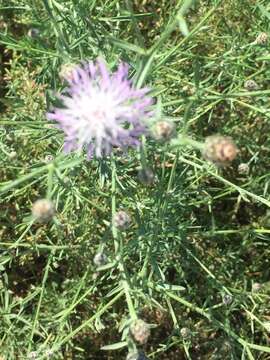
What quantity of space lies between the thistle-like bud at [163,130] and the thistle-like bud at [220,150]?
0.45 ft

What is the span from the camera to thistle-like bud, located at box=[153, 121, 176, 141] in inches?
72.4

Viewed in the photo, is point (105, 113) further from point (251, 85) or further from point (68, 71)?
point (251, 85)

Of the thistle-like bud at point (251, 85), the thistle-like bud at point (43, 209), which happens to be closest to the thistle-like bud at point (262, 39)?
the thistle-like bud at point (251, 85)

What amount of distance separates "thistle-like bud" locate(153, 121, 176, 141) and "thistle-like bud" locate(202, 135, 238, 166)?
14 cm

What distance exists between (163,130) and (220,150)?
208mm

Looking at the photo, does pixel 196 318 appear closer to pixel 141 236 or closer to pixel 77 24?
Result: pixel 141 236

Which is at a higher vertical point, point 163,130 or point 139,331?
point 163,130

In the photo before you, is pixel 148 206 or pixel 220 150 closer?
pixel 220 150

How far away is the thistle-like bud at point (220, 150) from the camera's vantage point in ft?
5.65

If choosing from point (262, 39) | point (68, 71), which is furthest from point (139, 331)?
point (262, 39)

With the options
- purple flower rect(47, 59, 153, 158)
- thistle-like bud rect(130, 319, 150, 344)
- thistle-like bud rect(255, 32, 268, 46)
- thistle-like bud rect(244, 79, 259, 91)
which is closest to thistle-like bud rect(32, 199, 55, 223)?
purple flower rect(47, 59, 153, 158)

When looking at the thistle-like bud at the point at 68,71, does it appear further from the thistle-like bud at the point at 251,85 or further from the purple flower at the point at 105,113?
the thistle-like bud at the point at 251,85

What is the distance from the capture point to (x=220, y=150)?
173 centimetres

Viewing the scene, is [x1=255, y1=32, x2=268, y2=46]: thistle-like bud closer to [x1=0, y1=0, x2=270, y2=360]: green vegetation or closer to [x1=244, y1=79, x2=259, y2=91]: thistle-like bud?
[x1=0, y1=0, x2=270, y2=360]: green vegetation
